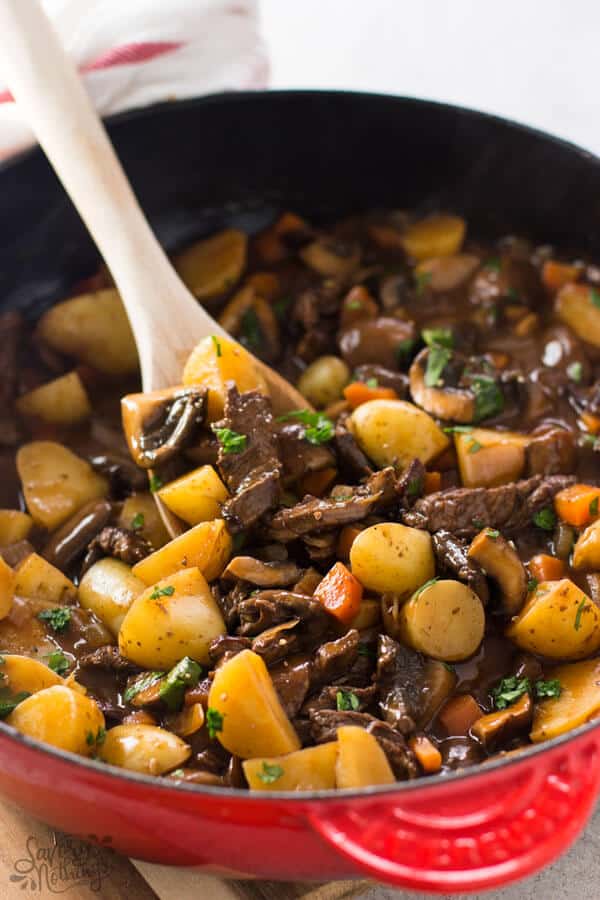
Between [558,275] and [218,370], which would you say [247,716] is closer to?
[218,370]

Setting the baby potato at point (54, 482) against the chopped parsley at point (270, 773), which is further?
the baby potato at point (54, 482)

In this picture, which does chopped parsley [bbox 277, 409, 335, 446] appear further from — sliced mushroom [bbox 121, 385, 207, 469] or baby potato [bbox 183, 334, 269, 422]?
sliced mushroom [bbox 121, 385, 207, 469]

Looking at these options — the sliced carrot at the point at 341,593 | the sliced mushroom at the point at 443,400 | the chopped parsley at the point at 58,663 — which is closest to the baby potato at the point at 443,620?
the sliced carrot at the point at 341,593

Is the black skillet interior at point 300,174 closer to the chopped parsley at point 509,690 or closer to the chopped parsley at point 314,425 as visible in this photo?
the chopped parsley at point 314,425

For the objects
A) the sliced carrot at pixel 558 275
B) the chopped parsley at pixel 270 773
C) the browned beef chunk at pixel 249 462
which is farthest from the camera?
the sliced carrot at pixel 558 275

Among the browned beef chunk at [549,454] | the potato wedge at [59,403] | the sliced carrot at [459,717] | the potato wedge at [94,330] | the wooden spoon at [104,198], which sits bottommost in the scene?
the sliced carrot at [459,717]

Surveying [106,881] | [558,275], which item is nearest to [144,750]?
[106,881]
